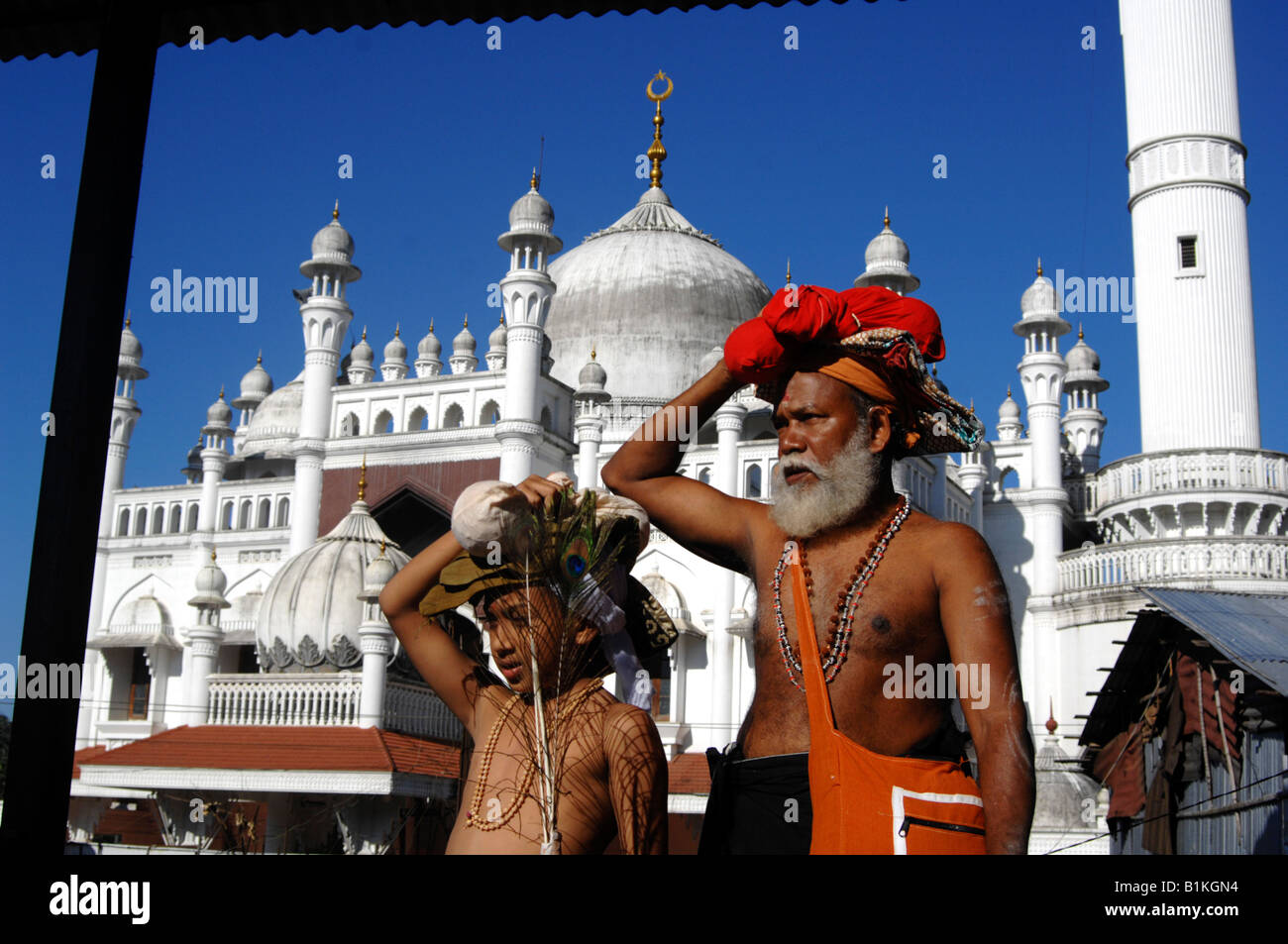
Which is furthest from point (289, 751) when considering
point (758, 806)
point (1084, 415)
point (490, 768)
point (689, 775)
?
point (1084, 415)

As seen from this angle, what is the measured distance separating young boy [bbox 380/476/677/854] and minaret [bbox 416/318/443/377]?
33.7m

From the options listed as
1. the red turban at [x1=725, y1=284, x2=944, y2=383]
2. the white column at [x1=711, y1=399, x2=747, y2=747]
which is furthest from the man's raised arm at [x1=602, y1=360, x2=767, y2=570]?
the white column at [x1=711, y1=399, x2=747, y2=747]

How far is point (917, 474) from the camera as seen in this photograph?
24.9 meters

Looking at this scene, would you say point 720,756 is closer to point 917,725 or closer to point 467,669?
point 917,725

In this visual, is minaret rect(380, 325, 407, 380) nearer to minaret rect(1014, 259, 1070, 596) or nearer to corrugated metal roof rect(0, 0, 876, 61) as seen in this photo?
minaret rect(1014, 259, 1070, 596)

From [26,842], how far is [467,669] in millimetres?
1350

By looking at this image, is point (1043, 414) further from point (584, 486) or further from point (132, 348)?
point (132, 348)

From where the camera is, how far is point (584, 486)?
16.9m

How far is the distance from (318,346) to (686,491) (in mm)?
25132

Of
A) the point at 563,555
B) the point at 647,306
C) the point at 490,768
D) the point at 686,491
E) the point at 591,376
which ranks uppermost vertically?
the point at 647,306

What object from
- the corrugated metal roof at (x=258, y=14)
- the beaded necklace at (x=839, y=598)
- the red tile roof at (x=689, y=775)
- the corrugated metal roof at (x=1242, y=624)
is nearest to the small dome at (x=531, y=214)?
the red tile roof at (x=689, y=775)

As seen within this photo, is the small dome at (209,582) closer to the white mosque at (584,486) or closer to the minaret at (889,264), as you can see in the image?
the white mosque at (584,486)

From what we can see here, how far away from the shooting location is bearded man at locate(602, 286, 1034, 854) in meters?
3.09

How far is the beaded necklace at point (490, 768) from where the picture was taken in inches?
150
